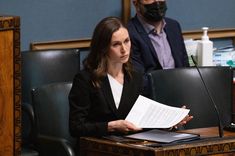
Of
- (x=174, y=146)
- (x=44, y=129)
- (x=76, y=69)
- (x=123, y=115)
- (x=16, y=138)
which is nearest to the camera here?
(x=174, y=146)

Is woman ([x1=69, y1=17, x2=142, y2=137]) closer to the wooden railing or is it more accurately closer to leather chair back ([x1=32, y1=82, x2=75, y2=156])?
leather chair back ([x1=32, y1=82, x2=75, y2=156])

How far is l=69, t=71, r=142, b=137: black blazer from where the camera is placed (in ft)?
10.2

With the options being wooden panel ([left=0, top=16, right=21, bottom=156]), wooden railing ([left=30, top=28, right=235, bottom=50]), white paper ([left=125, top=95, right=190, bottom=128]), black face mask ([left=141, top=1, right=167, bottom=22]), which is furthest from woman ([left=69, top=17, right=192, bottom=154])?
wooden railing ([left=30, top=28, right=235, bottom=50])

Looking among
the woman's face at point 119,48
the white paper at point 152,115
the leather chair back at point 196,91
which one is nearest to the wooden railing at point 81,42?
the leather chair back at point 196,91

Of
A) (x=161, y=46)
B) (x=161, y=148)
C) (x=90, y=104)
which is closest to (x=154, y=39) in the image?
(x=161, y=46)

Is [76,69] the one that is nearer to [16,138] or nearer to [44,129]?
[44,129]

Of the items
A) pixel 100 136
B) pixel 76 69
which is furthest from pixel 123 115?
pixel 76 69

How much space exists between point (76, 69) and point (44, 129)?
0.88m

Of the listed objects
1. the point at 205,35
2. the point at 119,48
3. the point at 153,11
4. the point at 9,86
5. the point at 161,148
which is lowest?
the point at 161,148

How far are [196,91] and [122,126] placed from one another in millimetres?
791

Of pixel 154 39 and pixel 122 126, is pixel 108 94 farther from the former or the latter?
pixel 154 39

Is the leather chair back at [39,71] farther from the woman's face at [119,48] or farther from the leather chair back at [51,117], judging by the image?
the woman's face at [119,48]

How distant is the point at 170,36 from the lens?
436cm

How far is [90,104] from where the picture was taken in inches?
125
